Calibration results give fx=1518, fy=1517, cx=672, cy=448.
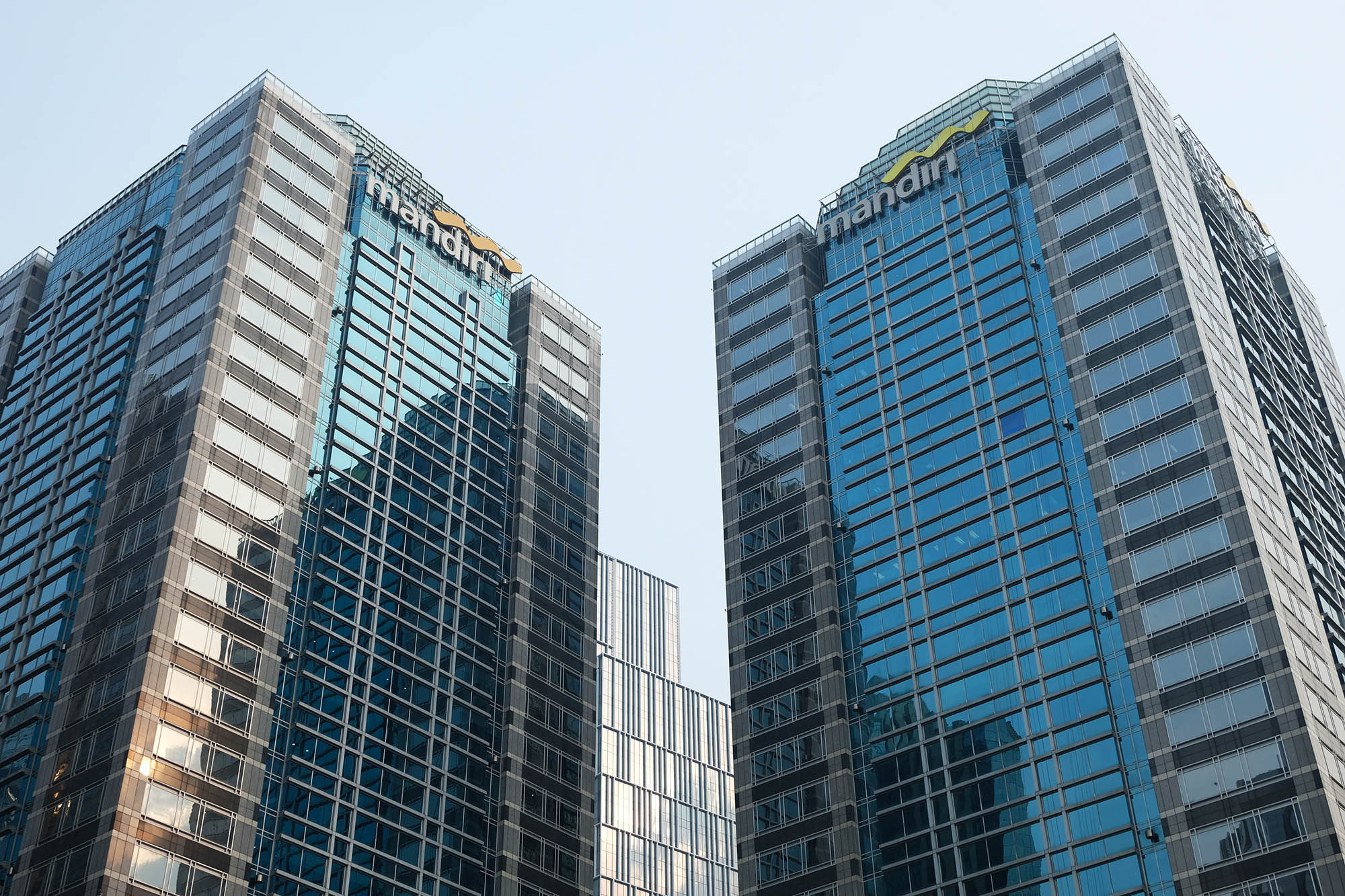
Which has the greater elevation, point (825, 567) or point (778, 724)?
point (825, 567)

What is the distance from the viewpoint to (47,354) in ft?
479

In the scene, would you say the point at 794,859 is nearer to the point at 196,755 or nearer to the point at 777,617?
the point at 777,617

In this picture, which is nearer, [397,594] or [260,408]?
[260,408]

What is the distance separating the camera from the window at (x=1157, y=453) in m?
114

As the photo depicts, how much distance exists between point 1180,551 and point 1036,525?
1342 cm

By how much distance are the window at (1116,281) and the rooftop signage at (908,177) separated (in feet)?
80.8

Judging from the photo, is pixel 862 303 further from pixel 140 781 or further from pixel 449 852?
pixel 140 781

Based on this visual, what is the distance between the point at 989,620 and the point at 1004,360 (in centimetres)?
2467

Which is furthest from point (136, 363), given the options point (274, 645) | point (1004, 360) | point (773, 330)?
point (1004, 360)

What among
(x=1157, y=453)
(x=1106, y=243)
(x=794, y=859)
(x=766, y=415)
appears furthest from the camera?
(x=766, y=415)

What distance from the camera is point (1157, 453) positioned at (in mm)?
115750

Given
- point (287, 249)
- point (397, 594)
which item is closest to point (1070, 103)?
point (287, 249)

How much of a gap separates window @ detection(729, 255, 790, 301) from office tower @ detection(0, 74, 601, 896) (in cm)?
2119

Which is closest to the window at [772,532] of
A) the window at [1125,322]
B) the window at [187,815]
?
the window at [1125,322]
